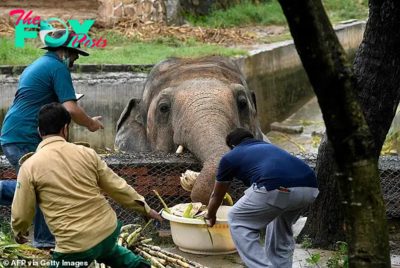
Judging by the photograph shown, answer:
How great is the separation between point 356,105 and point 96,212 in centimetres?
190

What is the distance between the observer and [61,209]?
5699mm

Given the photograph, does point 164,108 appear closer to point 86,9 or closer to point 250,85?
point 250,85

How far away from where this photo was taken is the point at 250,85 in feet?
59.3

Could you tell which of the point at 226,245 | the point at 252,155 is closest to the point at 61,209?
the point at 252,155

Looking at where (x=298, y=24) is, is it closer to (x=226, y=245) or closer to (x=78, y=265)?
(x=78, y=265)

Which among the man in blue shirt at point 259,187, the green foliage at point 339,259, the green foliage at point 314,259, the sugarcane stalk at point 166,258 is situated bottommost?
the green foliage at point 339,259

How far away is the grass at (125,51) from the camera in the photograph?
51.5 feet

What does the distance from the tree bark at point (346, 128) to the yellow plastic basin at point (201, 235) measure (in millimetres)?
2655

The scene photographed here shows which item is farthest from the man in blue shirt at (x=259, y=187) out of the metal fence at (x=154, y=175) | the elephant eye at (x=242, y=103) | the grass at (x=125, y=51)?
the grass at (x=125, y=51)

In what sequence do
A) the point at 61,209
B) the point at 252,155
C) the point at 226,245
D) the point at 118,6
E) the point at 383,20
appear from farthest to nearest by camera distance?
the point at 118,6, the point at 226,245, the point at 383,20, the point at 252,155, the point at 61,209

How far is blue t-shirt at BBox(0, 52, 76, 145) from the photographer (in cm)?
734

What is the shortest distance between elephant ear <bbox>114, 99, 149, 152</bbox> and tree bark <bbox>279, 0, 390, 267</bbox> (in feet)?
21.0

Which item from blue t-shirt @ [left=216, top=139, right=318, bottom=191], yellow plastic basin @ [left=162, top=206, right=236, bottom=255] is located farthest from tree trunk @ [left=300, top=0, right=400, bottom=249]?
yellow plastic basin @ [left=162, top=206, right=236, bottom=255]

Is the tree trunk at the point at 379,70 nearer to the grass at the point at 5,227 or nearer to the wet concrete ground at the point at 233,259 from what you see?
the wet concrete ground at the point at 233,259
